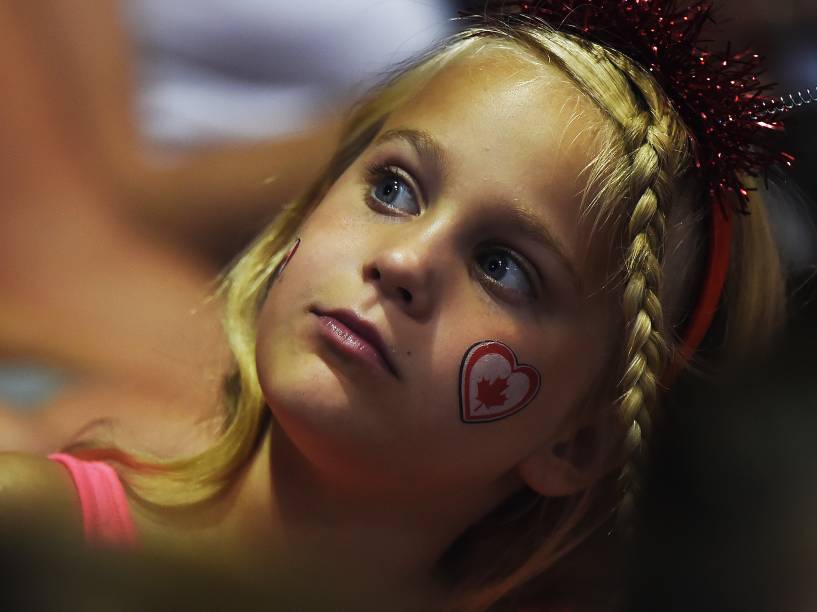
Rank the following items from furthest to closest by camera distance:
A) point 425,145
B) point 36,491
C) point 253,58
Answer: point 253,58 < point 425,145 < point 36,491

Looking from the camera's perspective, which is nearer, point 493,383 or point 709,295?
point 493,383

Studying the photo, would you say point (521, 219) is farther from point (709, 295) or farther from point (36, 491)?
point (36, 491)

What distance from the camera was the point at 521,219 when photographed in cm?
58

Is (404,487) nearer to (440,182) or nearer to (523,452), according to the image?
(523,452)

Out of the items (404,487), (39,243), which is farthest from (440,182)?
(39,243)

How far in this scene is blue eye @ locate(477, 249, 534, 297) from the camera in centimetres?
59

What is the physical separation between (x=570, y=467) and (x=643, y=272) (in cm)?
16

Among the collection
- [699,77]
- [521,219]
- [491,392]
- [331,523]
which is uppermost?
[699,77]

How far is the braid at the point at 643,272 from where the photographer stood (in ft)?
1.90

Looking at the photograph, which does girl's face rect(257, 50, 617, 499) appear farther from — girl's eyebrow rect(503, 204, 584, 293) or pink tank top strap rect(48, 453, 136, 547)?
pink tank top strap rect(48, 453, 136, 547)

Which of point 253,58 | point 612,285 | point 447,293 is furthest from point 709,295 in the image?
point 253,58

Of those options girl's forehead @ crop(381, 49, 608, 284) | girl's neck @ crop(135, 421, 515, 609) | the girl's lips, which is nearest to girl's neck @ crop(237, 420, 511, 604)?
girl's neck @ crop(135, 421, 515, 609)

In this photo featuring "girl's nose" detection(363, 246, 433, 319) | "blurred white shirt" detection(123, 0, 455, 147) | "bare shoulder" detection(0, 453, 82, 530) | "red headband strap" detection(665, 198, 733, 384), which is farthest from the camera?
"blurred white shirt" detection(123, 0, 455, 147)

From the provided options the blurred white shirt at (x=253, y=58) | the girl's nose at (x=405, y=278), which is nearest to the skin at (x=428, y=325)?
the girl's nose at (x=405, y=278)
